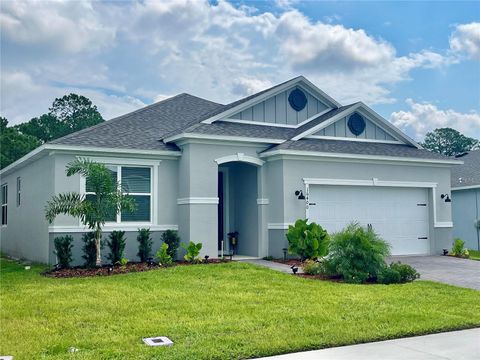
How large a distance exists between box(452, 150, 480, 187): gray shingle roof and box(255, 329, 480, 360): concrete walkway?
59.5ft

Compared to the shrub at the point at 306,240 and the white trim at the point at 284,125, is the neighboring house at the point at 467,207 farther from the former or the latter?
the shrub at the point at 306,240

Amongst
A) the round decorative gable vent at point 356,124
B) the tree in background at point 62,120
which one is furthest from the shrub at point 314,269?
the tree in background at point 62,120

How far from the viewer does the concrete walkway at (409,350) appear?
566 centimetres

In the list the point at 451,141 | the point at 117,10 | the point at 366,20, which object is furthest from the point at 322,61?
the point at 451,141

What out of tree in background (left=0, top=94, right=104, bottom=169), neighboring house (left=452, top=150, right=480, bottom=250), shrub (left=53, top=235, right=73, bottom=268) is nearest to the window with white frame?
shrub (left=53, top=235, right=73, bottom=268)

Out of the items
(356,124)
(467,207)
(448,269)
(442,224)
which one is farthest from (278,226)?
(467,207)

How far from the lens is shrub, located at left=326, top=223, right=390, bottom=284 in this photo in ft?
35.4

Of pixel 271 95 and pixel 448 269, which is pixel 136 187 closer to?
pixel 271 95

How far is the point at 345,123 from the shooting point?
17.1 m

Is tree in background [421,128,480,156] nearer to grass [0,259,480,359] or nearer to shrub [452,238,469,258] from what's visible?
shrub [452,238,469,258]

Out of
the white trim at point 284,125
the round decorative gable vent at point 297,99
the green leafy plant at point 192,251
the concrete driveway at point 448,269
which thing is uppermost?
the round decorative gable vent at point 297,99

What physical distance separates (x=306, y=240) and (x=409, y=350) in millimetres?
7738

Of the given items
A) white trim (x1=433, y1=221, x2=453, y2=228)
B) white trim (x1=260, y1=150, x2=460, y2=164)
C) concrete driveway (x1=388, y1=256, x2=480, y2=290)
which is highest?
white trim (x1=260, y1=150, x2=460, y2=164)

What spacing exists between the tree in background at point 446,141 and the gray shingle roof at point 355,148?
120 feet
